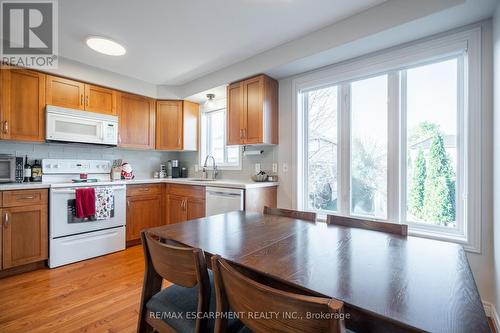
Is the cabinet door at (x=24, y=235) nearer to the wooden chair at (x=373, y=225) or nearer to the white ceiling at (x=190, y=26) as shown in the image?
the white ceiling at (x=190, y=26)

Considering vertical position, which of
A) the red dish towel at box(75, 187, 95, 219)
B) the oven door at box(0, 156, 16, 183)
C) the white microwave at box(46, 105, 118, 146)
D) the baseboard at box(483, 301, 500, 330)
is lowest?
the baseboard at box(483, 301, 500, 330)

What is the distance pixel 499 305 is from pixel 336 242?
1403mm

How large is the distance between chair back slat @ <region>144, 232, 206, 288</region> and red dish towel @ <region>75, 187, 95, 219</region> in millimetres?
2324

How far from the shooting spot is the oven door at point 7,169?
258 centimetres

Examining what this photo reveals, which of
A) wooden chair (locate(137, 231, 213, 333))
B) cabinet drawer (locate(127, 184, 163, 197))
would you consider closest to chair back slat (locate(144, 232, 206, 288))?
wooden chair (locate(137, 231, 213, 333))

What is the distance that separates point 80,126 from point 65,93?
1.44 feet

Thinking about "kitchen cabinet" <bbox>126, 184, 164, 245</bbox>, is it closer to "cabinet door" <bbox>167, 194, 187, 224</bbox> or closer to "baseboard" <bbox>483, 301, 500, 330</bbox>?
"cabinet door" <bbox>167, 194, 187, 224</bbox>

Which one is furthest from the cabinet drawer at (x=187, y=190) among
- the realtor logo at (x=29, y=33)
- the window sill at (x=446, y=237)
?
the window sill at (x=446, y=237)

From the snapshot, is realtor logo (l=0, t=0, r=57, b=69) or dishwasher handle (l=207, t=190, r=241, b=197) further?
dishwasher handle (l=207, t=190, r=241, b=197)

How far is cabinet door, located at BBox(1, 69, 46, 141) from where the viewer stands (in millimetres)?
2557

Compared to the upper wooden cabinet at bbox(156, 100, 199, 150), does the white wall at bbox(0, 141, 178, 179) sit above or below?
below

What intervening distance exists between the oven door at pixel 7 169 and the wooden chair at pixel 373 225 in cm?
341

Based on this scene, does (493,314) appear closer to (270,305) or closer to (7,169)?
(270,305)

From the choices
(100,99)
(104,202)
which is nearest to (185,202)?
(104,202)
